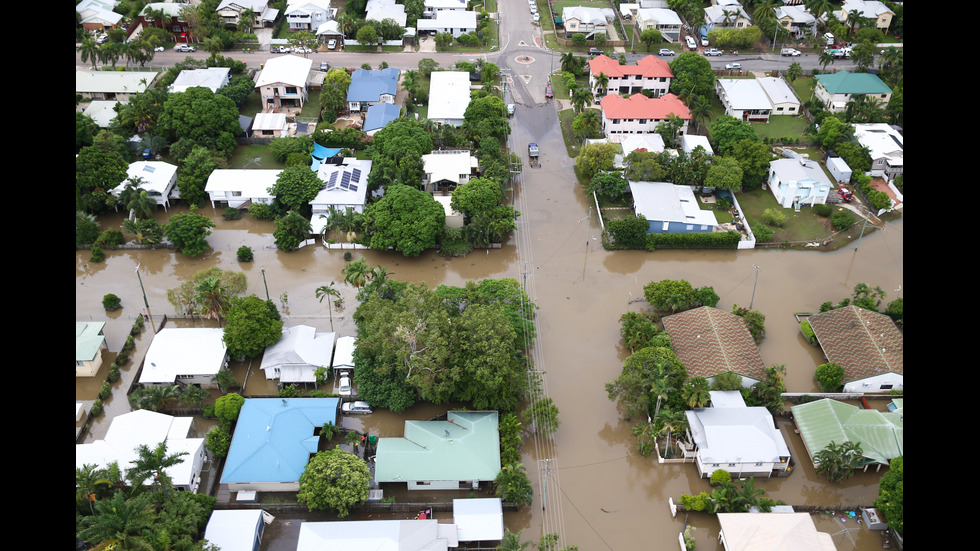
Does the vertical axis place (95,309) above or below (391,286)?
below

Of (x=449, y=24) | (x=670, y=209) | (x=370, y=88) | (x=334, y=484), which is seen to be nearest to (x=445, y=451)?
(x=334, y=484)

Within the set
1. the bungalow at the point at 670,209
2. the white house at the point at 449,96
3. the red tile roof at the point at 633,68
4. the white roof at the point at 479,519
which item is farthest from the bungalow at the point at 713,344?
the red tile roof at the point at 633,68

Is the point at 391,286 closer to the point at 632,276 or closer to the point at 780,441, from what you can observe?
the point at 632,276

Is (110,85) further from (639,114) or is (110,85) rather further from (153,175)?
(639,114)

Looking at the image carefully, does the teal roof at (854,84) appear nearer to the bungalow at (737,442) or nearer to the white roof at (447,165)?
the white roof at (447,165)

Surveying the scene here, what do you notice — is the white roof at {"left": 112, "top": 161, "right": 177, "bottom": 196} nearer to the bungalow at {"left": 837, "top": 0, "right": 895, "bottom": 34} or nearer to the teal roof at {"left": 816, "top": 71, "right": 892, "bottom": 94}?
the teal roof at {"left": 816, "top": 71, "right": 892, "bottom": 94}

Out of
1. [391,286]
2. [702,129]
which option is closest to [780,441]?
[391,286]
